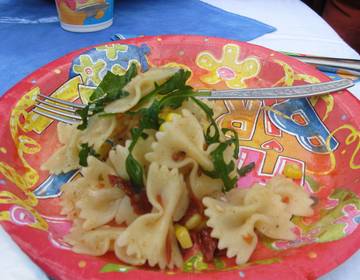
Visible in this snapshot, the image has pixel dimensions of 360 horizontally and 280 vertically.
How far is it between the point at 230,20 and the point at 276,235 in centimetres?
86

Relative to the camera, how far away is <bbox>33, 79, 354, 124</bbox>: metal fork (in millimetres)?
810

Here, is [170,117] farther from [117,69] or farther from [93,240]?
[117,69]

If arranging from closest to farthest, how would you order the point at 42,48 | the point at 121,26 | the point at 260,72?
1. the point at 260,72
2. the point at 42,48
3. the point at 121,26

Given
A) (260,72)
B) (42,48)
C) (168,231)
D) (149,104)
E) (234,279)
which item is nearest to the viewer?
(234,279)

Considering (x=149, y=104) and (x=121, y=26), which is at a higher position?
(x=149, y=104)

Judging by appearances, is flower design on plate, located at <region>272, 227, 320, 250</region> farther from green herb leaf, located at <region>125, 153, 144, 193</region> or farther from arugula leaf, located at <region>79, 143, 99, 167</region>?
arugula leaf, located at <region>79, 143, 99, 167</region>

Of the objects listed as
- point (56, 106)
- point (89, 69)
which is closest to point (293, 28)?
point (89, 69)

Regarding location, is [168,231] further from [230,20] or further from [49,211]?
[230,20]

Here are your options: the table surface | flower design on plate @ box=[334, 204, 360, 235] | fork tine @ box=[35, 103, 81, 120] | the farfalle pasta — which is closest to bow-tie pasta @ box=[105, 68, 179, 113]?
the farfalle pasta

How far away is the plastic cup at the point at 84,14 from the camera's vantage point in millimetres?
1154

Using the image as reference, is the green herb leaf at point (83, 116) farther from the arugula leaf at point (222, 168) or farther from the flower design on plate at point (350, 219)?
the flower design on plate at point (350, 219)

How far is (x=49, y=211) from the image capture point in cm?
66

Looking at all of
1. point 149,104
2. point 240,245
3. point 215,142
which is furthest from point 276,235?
point 149,104

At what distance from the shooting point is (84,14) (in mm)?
1201
